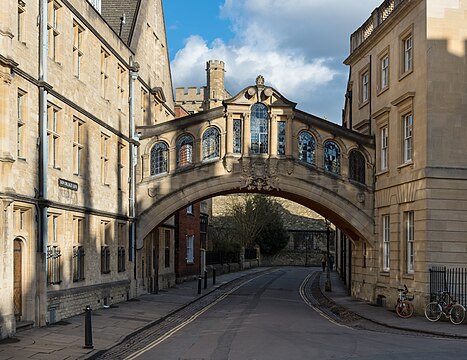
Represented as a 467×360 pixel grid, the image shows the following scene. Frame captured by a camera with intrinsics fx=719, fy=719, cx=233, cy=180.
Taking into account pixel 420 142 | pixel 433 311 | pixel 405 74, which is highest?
pixel 405 74

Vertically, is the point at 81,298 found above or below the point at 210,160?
below

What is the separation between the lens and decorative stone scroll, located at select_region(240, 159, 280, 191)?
29672 mm

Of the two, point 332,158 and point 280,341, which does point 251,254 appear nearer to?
point 332,158

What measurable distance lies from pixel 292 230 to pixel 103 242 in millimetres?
54147

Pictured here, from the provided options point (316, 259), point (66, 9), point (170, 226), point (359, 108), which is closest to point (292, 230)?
point (316, 259)

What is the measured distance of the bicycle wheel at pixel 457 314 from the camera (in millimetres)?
21219

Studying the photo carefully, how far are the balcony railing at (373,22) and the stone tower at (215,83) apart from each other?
6424 centimetres

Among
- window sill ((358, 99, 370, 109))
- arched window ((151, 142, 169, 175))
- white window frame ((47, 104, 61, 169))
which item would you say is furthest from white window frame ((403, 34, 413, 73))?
white window frame ((47, 104, 61, 169))

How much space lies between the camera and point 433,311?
21.9 meters

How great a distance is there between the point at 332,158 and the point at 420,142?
6.38 m

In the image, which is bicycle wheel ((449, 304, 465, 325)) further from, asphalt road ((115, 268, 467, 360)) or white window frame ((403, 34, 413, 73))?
white window frame ((403, 34, 413, 73))

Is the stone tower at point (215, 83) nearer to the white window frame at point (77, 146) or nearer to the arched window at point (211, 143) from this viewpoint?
the arched window at point (211, 143)

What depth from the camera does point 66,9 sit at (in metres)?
21.0

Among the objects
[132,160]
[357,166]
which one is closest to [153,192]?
[132,160]
